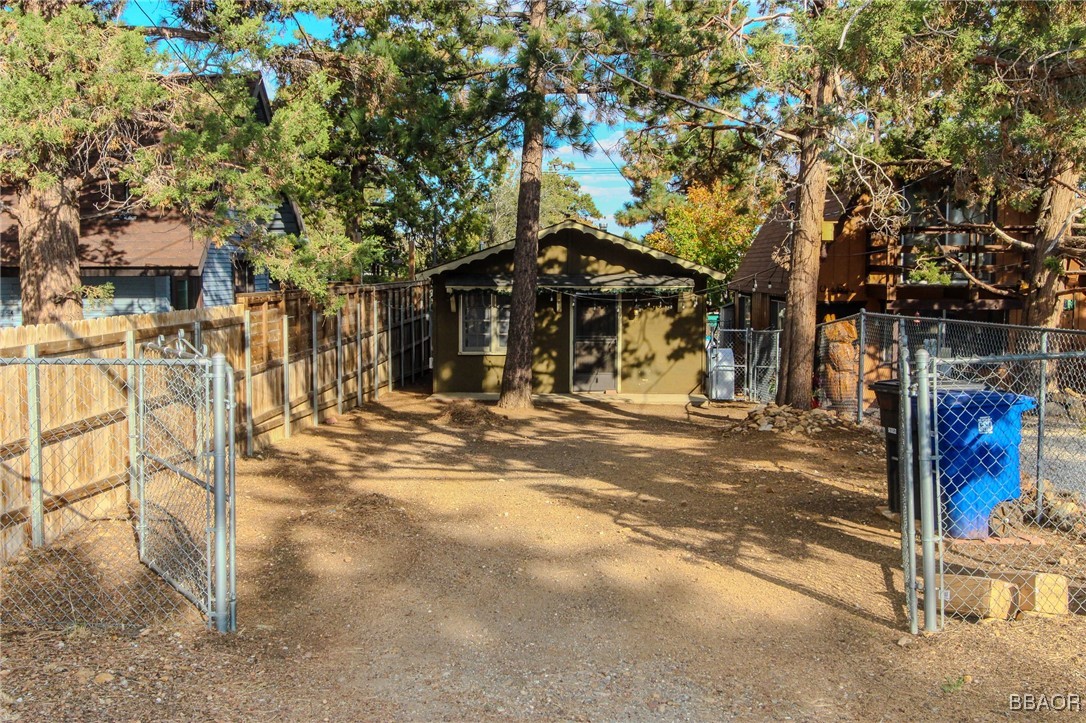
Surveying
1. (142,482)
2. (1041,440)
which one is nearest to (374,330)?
(142,482)

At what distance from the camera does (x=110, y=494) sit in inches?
324

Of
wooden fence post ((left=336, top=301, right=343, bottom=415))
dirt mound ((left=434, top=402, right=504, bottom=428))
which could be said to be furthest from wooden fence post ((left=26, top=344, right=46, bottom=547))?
wooden fence post ((left=336, top=301, right=343, bottom=415))

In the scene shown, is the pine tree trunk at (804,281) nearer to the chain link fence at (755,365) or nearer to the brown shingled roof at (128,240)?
the chain link fence at (755,365)

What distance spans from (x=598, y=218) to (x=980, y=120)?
2215 inches

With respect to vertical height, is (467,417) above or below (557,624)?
above

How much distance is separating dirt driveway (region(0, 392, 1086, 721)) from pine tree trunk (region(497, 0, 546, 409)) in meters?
7.37

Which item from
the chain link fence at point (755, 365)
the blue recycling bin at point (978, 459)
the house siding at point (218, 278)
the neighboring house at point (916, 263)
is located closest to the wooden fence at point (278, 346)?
the house siding at point (218, 278)

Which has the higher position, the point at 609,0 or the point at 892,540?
the point at 609,0

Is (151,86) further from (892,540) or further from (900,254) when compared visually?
(900,254)

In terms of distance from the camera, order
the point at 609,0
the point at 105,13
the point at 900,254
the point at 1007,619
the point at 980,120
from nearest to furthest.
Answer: the point at 1007,619
the point at 980,120
the point at 105,13
the point at 609,0
the point at 900,254

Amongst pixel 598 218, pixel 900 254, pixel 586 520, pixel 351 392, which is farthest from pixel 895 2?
pixel 598 218

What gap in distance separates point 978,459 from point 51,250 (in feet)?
34.1

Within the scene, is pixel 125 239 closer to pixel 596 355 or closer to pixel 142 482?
pixel 142 482

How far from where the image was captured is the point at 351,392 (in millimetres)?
17062
